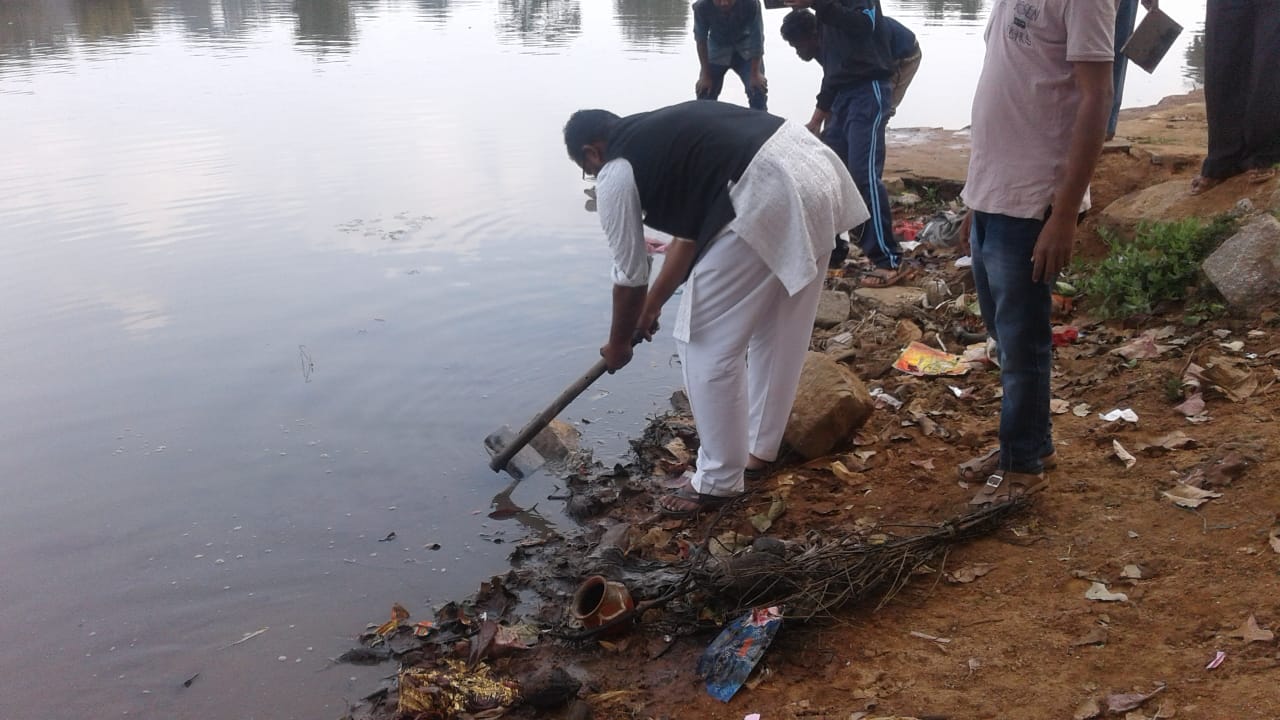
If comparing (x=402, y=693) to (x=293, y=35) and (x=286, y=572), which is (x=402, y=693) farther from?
(x=293, y=35)

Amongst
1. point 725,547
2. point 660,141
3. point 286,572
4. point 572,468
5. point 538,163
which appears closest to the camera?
point 660,141

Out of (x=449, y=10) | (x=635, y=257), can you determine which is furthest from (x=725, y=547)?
(x=449, y=10)

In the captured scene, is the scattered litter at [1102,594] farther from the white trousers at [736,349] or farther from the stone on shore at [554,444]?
the stone on shore at [554,444]

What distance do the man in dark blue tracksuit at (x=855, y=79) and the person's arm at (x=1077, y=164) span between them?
3.06 meters

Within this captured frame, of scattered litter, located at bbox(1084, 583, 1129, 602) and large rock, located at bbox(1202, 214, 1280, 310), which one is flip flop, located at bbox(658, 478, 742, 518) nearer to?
scattered litter, located at bbox(1084, 583, 1129, 602)

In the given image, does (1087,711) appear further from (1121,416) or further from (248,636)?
(248,636)

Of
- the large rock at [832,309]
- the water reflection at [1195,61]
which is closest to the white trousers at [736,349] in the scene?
the large rock at [832,309]

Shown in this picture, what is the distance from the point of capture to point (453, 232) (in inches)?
319

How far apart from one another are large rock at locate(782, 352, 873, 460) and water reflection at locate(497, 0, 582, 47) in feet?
58.3

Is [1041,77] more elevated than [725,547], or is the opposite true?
[1041,77]

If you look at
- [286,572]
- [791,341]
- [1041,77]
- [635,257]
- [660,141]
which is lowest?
[286,572]

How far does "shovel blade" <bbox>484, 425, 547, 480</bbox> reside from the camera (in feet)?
15.0

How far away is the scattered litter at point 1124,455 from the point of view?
3.19 metres

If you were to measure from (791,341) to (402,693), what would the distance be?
1670 millimetres
